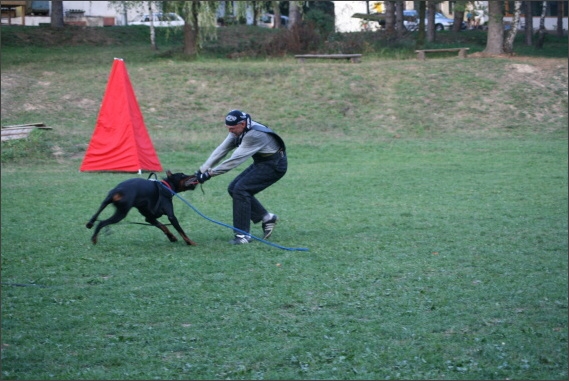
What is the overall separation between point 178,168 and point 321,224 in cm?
736

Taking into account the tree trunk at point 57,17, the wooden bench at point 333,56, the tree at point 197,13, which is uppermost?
the tree trunk at point 57,17

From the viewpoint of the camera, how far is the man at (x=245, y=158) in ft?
29.9

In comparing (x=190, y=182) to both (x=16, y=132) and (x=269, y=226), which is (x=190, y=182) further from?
(x=16, y=132)

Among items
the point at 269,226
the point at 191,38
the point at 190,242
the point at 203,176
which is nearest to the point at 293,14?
the point at 191,38

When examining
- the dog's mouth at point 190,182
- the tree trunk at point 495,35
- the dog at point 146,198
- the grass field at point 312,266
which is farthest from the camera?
the tree trunk at point 495,35

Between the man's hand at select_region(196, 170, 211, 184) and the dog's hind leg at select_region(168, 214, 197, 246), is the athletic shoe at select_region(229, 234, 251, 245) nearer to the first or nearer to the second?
the dog's hind leg at select_region(168, 214, 197, 246)

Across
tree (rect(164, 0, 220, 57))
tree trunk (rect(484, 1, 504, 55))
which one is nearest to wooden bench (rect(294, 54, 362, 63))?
tree (rect(164, 0, 220, 57))

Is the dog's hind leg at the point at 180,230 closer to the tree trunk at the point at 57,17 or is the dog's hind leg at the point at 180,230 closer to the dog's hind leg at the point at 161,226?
the dog's hind leg at the point at 161,226

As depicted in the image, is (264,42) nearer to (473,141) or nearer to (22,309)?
(473,141)

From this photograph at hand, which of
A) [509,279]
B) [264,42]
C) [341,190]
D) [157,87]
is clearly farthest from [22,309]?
[264,42]

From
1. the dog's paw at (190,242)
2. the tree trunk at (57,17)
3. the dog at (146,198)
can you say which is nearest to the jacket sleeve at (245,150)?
the dog at (146,198)

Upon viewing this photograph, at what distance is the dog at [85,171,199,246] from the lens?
8.59 m

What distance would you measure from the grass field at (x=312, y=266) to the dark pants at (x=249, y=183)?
0.40 m

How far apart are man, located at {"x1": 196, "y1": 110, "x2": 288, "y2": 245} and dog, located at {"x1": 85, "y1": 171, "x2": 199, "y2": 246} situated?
35cm
